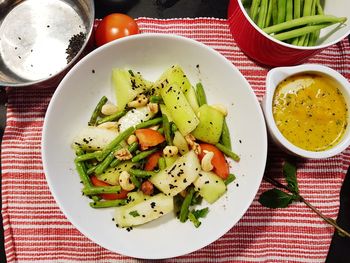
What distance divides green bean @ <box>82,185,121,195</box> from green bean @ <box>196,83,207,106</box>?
417 millimetres

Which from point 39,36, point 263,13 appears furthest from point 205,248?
point 39,36

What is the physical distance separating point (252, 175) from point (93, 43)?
80cm

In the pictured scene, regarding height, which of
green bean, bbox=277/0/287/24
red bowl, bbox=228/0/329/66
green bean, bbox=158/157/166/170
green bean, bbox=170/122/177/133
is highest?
green bean, bbox=277/0/287/24

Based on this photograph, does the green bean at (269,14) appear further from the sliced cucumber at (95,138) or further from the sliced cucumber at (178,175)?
the sliced cucumber at (95,138)

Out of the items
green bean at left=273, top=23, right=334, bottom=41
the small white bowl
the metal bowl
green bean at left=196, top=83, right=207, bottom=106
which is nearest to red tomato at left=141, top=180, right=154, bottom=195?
green bean at left=196, top=83, right=207, bottom=106

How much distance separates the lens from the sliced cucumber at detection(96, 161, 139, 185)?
1.49 m

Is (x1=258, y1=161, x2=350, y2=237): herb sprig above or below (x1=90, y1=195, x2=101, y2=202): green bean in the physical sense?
above

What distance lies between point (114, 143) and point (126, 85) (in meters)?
0.21

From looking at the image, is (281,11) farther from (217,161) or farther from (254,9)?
(217,161)

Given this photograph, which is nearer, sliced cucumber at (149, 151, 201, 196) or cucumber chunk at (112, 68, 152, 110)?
sliced cucumber at (149, 151, 201, 196)

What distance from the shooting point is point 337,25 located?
1.59 m

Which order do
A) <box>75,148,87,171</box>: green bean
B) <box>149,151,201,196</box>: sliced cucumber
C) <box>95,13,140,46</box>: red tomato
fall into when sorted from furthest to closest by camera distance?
<box>95,13,140,46</box>: red tomato → <box>75,148,87,171</box>: green bean → <box>149,151,201,196</box>: sliced cucumber

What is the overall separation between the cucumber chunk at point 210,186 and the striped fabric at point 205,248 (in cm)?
22

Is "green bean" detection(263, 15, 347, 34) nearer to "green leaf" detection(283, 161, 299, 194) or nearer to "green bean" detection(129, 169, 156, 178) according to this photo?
"green leaf" detection(283, 161, 299, 194)
